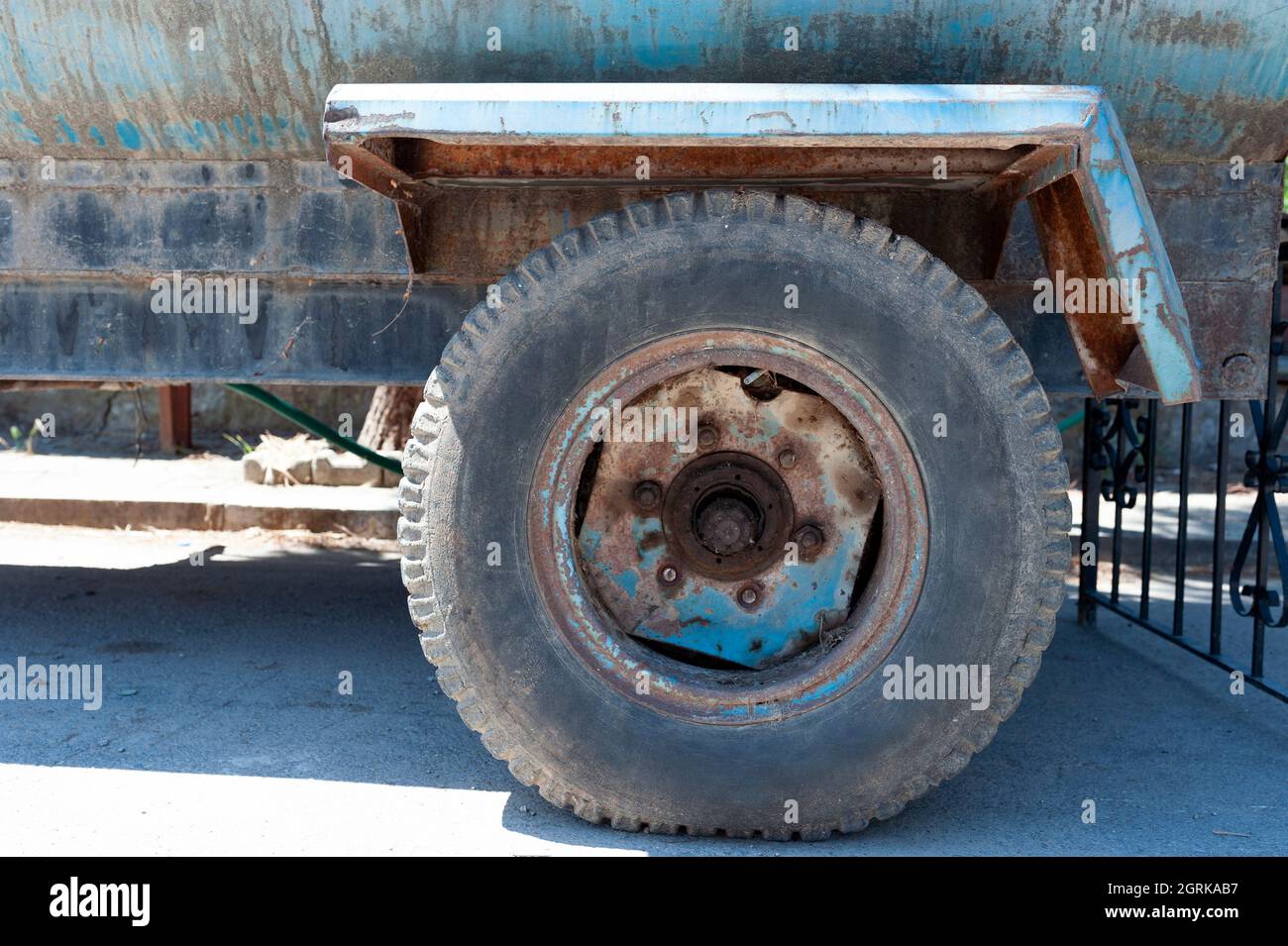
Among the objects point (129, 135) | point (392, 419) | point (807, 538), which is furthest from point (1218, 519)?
point (392, 419)

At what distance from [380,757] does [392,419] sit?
4.41m

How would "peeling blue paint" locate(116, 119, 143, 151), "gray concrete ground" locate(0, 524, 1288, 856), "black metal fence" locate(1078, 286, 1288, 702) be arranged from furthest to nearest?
"black metal fence" locate(1078, 286, 1288, 702) → "peeling blue paint" locate(116, 119, 143, 151) → "gray concrete ground" locate(0, 524, 1288, 856)

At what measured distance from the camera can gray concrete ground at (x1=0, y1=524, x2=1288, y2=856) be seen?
2303mm

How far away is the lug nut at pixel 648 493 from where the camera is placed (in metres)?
2.50

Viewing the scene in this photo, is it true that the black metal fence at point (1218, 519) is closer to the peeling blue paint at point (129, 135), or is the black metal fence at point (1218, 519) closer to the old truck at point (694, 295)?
the old truck at point (694, 295)

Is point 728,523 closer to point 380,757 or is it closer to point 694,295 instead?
point 694,295

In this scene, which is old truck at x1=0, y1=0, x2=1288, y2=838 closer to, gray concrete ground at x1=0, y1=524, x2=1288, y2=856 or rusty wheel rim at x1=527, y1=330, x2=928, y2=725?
rusty wheel rim at x1=527, y1=330, x2=928, y2=725

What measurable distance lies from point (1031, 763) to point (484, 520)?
158 cm

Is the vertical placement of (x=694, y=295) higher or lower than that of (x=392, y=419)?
higher

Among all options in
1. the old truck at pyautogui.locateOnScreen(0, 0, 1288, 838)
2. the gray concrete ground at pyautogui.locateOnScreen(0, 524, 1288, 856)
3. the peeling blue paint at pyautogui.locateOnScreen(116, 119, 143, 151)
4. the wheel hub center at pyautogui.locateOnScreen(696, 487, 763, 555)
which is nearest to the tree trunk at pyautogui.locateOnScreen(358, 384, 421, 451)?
the gray concrete ground at pyautogui.locateOnScreen(0, 524, 1288, 856)

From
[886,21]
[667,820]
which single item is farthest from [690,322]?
[667,820]

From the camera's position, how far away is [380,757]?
2.78m

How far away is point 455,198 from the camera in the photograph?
2680 millimetres

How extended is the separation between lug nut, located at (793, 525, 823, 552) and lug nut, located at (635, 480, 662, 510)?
0.33m
